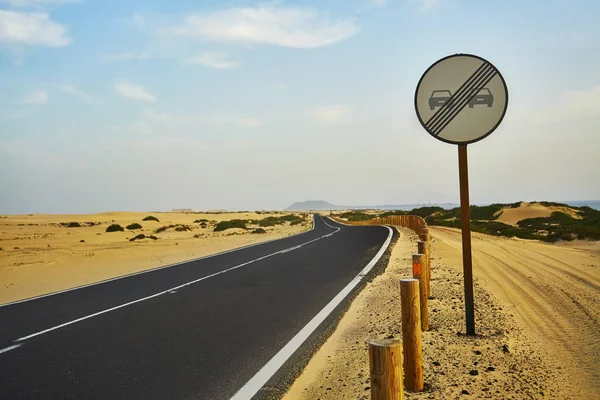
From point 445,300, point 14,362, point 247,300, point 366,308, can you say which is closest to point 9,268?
point 247,300

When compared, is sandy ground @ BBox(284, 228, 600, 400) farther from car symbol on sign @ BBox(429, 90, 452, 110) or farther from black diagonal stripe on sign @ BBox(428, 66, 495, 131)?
car symbol on sign @ BBox(429, 90, 452, 110)

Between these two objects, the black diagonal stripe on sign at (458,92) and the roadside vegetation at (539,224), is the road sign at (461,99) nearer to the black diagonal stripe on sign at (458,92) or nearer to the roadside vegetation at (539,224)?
the black diagonal stripe on sign at (458,92)

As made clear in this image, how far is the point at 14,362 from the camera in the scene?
5.91 meters

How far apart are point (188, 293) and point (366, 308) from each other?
13.5ft

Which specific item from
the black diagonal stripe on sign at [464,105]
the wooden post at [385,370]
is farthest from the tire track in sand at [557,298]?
the black diagonal stripe on sign at [464,105]

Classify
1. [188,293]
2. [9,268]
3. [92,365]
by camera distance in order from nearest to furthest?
[92,365] < [188,293] < [9,268]

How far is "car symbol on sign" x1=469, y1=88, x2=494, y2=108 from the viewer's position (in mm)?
5625

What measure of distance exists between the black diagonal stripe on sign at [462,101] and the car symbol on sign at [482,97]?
0.12 ft

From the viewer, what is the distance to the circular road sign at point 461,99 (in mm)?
5621

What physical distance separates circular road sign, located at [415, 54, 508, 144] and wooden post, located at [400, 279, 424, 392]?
2.17 m

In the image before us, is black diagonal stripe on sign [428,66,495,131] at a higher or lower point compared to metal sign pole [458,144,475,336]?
higher

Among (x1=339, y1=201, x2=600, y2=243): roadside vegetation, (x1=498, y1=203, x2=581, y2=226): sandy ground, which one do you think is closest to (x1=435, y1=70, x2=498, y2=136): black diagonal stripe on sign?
(x1=339, y1=201, x2=600, y2=243): roadside vegetation

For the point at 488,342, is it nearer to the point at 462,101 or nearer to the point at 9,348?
the point at 462,101

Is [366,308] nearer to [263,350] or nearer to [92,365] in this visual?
[263,350]
